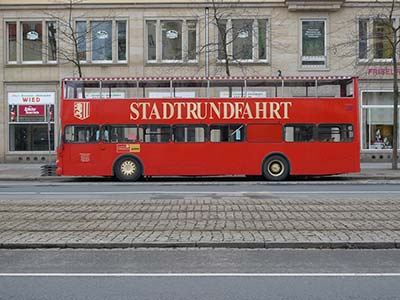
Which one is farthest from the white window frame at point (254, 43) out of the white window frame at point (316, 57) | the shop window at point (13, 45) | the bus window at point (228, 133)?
the shop window at point (13, 45)

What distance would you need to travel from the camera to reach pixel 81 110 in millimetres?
22703

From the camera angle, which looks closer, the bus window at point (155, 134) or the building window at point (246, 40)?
the bus window at point (155, 134)

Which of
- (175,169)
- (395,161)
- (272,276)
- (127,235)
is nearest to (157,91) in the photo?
(175,169)

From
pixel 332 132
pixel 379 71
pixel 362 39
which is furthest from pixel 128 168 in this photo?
pixel 379 71

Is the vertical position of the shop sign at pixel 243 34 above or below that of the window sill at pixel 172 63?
above

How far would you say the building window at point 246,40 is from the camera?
32.2m

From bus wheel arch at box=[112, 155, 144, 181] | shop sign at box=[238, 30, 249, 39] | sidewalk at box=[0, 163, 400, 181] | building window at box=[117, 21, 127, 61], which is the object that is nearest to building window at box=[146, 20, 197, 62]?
building window at box=[117, 21, 127, 61]

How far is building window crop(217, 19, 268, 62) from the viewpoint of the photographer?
32.2 metres

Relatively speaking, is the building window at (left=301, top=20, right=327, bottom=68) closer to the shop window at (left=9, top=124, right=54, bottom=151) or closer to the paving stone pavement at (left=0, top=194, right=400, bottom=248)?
the shop window at (left=9, top=124, right=54, bottom=151)

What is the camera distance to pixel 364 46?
32.4 meters

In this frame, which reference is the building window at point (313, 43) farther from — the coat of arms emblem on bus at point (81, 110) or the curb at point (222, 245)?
the curb at point (222, 245)

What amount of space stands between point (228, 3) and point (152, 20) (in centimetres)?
454

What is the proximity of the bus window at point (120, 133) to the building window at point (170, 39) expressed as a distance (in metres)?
10.8

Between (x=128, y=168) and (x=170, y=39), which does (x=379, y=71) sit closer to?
(x=170, y=39)
